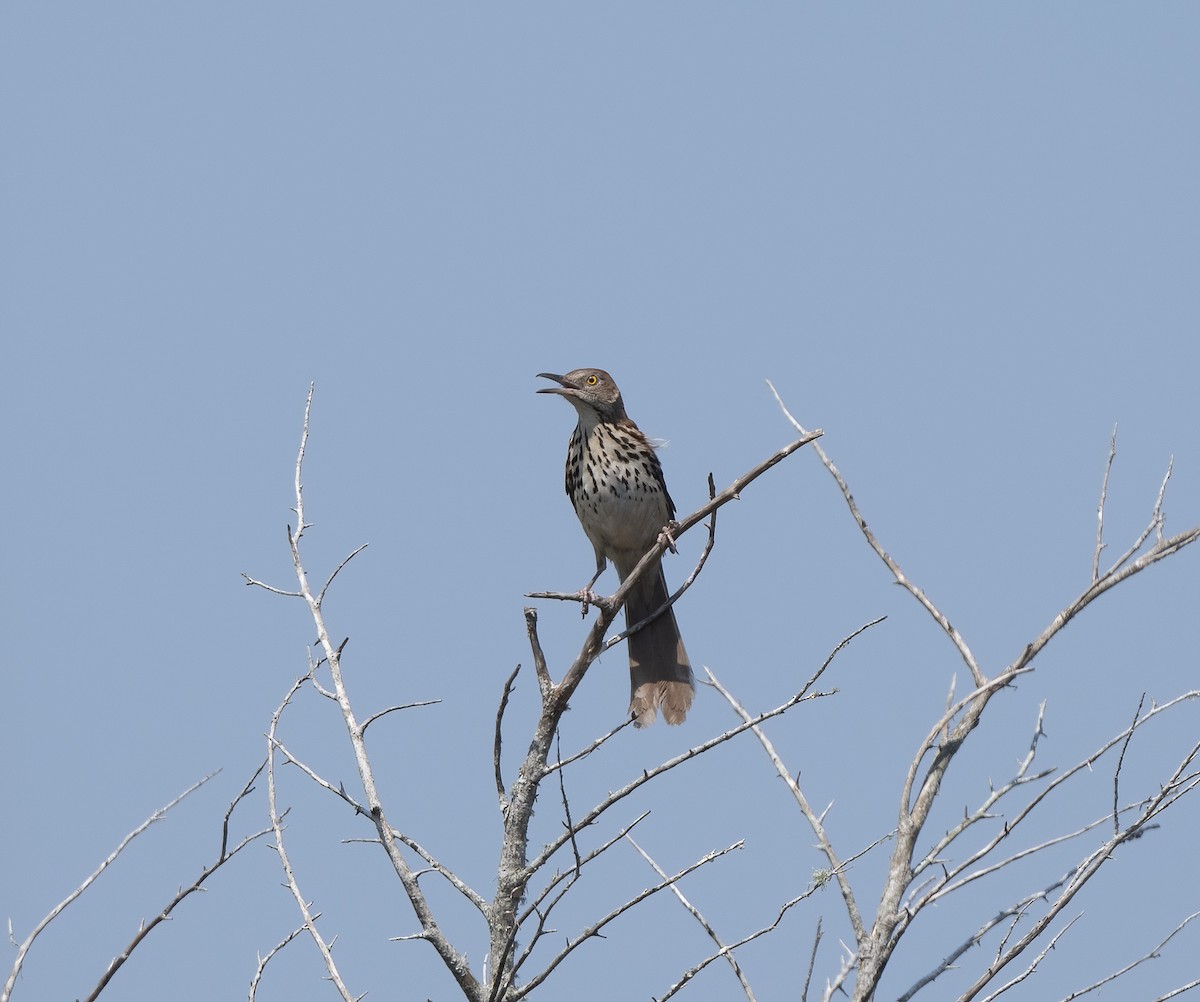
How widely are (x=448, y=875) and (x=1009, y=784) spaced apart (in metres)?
1.70

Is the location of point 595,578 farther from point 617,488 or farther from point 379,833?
point 379,833

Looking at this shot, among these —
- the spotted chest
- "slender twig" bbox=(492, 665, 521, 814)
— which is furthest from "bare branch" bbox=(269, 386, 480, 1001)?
the spotted chest

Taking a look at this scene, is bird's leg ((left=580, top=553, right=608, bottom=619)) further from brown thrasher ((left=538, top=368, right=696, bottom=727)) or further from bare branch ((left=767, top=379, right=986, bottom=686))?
bare branch ((left=767, top=379, right=986, bottom=686))

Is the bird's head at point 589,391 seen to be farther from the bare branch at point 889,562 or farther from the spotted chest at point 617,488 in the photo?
the bare branch at point 889,562

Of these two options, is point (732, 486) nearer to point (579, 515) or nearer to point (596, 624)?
point (596, 624)

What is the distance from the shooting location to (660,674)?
691 centimetres

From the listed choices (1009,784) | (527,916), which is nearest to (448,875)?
(527,916)

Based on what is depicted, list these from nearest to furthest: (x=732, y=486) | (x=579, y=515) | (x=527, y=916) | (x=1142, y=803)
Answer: (x=527, y=916), (x=1142, y=803), (x=732, y=486), (x=579, y=515)

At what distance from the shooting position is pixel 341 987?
14.3ft

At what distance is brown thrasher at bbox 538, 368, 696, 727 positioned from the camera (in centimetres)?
691

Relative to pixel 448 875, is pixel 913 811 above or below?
below

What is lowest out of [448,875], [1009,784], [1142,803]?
[1142,803]

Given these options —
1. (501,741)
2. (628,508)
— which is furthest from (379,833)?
(628,508)

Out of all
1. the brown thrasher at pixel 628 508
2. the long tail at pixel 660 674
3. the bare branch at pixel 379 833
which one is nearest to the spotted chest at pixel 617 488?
the brown thrasher at pixel 628 508
